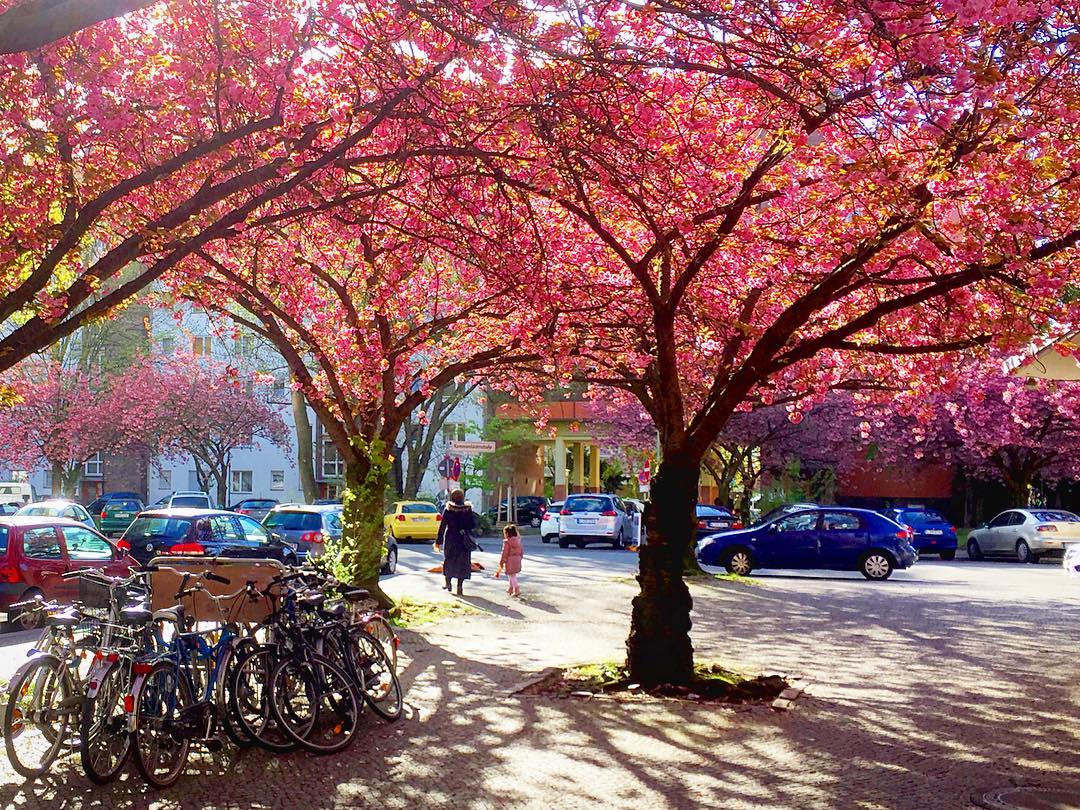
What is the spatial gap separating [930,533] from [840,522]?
12853 mm

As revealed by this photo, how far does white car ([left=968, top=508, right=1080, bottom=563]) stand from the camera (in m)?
35.8

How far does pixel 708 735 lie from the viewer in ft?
30.5

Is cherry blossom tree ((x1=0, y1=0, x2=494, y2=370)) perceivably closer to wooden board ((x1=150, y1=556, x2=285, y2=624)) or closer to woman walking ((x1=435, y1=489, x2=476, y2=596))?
wooden board ((x1=150, y1=556, x2=285, y2=624))

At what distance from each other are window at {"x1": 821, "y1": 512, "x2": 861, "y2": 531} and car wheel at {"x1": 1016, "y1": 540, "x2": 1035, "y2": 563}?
37.4 ft

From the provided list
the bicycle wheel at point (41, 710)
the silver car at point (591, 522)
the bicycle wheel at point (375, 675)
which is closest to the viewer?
the bicycle wheel at point (41, 710)

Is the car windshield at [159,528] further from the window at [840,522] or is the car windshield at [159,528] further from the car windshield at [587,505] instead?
the car windshield at [587,505]

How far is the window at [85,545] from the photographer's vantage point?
1717 cm

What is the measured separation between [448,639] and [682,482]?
4784mm

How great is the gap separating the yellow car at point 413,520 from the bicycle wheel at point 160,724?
35.4 m

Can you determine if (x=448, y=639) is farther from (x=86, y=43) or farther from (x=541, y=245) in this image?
(x=86, y=43)

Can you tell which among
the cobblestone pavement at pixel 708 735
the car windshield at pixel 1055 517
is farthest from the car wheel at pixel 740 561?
the car windshield at pixel 1055 517

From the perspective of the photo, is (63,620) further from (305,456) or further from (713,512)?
(713,512)

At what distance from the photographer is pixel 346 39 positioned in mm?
9828

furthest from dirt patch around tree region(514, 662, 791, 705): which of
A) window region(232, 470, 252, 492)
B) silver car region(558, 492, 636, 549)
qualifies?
window region(232, 470, 252, 492)
